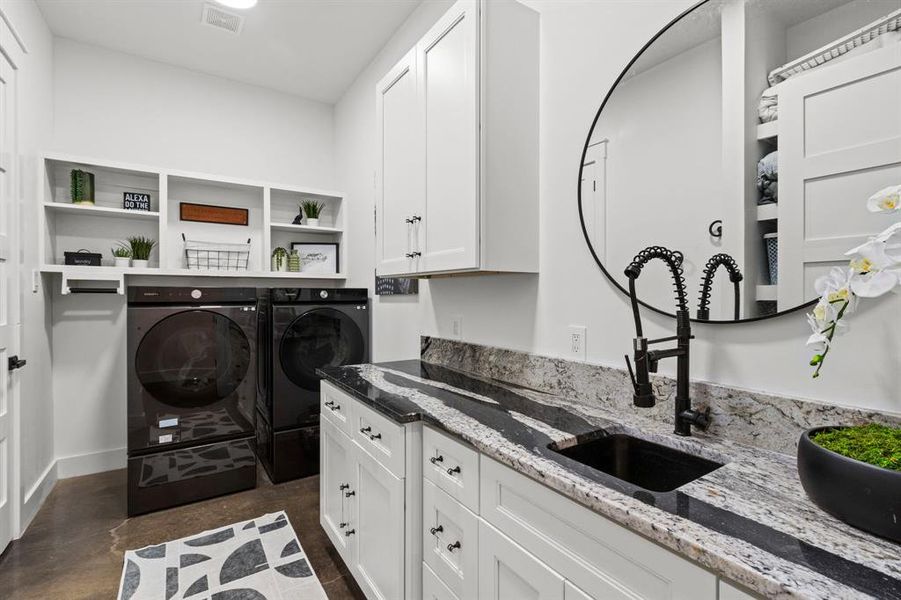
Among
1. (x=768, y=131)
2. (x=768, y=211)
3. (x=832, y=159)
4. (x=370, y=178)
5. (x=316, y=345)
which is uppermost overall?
(x=370, y=178)

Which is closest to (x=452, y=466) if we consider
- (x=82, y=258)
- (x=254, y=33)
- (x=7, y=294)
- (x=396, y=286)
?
(x=396, y=286)

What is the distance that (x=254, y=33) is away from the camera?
2.93m

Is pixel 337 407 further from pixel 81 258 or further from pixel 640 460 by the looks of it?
pixel 81 258

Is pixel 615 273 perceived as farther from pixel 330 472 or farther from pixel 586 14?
pixel 330 472

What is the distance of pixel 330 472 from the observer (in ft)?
6.99

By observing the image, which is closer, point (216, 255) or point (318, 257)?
point (216, 255)

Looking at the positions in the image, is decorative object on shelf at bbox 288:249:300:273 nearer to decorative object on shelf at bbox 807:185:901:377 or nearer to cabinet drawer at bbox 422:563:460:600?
cabinet drawer at bbox 422:563:460:600

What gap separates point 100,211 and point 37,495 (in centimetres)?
177

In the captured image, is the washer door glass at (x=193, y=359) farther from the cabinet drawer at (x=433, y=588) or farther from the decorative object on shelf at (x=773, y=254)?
the decorative object on shelf at (x=773, y=254)

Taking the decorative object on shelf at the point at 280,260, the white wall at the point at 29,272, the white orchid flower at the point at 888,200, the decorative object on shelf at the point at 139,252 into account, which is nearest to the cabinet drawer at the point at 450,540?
the white orchid flower at the point at 888,200

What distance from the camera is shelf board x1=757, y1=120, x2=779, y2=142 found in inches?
44.5

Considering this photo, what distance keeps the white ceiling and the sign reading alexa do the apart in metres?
1.05

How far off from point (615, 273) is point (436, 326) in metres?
1.23

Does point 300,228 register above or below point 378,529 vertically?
above
